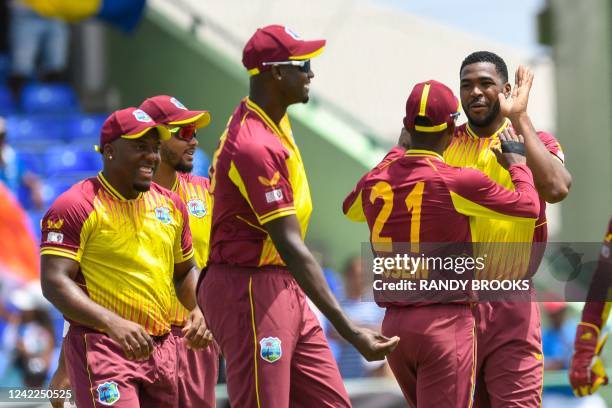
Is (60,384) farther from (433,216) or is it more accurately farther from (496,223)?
(496,223)

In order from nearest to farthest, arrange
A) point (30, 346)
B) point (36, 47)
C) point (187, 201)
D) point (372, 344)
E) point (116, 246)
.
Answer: point (372, 344) < point (116, 246) < point (187, 201) < point (30, 346) < point (36, 47)

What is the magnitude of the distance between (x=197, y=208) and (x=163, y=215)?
3.30ft

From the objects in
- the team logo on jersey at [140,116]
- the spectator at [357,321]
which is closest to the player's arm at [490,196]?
the team logo on jersey at [140,116]

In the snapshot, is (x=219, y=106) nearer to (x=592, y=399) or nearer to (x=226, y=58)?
(x=226, y=58)

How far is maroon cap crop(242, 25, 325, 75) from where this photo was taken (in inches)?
215

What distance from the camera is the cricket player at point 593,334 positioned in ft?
22.4

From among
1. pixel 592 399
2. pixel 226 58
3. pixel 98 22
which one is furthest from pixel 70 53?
pixel 592 399

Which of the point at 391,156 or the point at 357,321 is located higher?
the point at 391,156

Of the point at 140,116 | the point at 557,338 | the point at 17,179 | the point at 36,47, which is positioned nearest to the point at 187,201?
the point at 140,116

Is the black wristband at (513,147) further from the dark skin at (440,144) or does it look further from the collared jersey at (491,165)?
the collared jersey at (491,165)

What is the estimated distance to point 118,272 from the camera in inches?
223

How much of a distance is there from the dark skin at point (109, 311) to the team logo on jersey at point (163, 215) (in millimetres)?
139

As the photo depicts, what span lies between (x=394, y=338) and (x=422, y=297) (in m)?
0.43

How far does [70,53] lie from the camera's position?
56.8 ft
